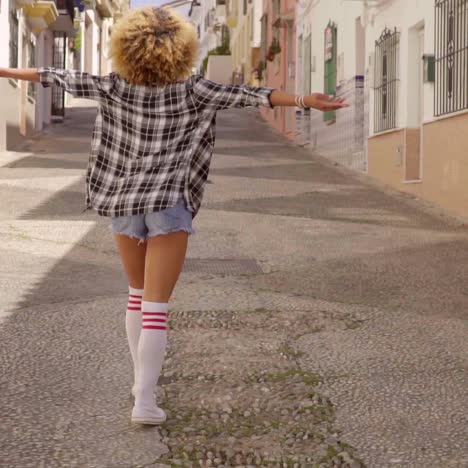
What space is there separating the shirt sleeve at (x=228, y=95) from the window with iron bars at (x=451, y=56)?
6951mm

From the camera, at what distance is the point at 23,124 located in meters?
19.8

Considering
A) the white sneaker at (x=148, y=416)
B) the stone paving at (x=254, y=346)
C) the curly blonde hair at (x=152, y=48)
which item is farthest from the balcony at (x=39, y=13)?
the white sneaker at (x=148, y=416)

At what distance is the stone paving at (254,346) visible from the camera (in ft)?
9.95

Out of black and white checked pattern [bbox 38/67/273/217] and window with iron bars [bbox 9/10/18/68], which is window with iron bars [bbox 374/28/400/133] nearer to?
window with iron bars [bbox 9/10/18/68]

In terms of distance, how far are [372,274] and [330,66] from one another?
42.8ft

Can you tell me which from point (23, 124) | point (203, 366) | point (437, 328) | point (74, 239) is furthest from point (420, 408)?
point (23, 124)

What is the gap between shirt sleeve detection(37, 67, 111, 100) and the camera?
3.30 m

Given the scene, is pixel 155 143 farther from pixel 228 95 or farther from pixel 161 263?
pixel 161 263

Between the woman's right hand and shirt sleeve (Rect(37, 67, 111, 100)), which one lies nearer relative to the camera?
the woman's right hand

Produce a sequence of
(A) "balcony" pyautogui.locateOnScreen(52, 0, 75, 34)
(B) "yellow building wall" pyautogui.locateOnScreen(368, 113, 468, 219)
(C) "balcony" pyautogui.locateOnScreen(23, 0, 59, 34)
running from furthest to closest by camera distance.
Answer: (A) "balcony" pyautogui.locateOnScreen(52, 0, 75, 34), (C) "balcony" pyautogui.locateOnScreen(23, 0, 59, 34), (B) "yellow building wall" pyautogui.locateOnScreen(368, 113, 468, 219)

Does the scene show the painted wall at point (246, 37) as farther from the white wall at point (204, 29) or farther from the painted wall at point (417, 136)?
the painted wall at point (417, 136)

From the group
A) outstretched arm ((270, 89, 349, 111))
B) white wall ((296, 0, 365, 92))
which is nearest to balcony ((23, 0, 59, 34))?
white wall ((296, 0, 365, 92))

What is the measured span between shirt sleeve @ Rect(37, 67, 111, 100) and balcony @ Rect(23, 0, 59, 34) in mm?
17547

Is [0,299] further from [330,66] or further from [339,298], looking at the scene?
[330,66]
